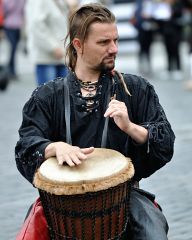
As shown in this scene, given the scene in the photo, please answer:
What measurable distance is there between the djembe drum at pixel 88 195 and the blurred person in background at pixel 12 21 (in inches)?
413

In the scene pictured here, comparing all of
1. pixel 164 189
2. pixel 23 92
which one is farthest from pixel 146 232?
pixel 23 92

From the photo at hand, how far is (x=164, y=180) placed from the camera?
20.8 feet

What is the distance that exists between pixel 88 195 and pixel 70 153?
202 millimetres

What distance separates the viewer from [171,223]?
5227 millimetres

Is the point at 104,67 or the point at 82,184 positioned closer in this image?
the point at 82,184

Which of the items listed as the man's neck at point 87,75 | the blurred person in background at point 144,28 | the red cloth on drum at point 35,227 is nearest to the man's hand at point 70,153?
the red cloth on drum at point 35,227

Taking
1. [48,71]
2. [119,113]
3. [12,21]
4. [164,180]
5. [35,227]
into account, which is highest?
[119,113]

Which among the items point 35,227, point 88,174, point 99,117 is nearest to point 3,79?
point 99,117

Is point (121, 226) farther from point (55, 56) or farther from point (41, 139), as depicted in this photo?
point (55, 56)

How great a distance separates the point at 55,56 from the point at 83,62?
12.8ft

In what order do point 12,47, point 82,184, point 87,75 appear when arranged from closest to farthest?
1. point 82,184
2. point 87,75
3. point 12,47

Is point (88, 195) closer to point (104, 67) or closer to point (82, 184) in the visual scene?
point (82, 184)

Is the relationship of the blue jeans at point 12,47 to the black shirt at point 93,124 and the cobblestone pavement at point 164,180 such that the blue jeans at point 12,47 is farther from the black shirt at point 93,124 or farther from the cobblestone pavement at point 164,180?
the black shirt at point 93,124

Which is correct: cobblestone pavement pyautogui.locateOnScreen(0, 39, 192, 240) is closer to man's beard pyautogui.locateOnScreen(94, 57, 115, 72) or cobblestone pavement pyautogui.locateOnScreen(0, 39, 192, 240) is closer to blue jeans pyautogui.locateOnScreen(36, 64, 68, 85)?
blue jeans pyautogui.locateOnScreen(36, 64, 68, 85)
